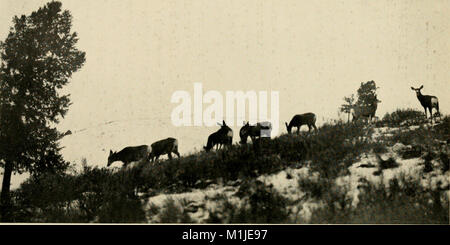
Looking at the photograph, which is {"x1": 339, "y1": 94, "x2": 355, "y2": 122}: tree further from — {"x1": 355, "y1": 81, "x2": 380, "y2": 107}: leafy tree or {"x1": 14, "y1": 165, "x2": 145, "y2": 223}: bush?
{"x1": 14, "y1": 165, "x2": 145, "y2": 223}: bush

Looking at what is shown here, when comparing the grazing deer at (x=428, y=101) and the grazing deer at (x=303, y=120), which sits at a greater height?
the grazing deer at (x=428, y=101)

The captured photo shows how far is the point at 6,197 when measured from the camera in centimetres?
1191

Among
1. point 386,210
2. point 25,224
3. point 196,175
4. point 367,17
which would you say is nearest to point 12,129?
point 25,224

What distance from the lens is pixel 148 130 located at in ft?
42.4

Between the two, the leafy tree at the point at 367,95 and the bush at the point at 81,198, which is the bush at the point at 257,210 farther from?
the leafy tree at the point at 367,95

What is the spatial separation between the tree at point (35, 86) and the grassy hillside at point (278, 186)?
0.99m

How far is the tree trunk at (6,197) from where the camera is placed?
11.1 m

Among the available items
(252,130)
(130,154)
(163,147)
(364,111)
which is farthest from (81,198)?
(364,111)

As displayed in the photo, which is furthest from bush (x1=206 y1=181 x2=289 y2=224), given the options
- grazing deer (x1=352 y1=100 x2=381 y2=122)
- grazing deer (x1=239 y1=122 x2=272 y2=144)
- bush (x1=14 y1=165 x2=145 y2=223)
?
grazing deer (x1=352 y1=100 x2=381 y2=122)

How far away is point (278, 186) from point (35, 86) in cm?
916

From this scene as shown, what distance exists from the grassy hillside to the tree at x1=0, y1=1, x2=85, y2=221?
99 centimetres
